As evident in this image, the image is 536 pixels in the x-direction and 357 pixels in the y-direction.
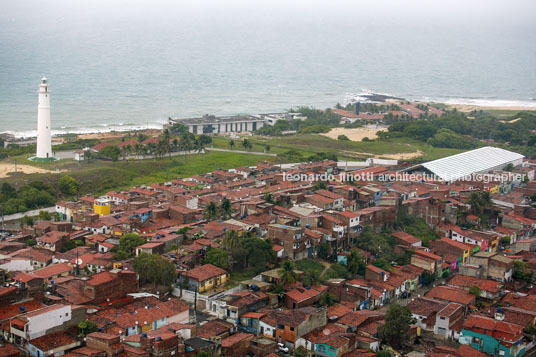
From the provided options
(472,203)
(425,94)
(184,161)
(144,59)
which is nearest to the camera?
(472,203)

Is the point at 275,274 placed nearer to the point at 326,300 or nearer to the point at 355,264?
the point at 326,300

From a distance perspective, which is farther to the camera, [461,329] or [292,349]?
[461,329]

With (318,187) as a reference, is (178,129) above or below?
above

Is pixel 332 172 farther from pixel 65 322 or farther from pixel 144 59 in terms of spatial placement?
pixel 144 59

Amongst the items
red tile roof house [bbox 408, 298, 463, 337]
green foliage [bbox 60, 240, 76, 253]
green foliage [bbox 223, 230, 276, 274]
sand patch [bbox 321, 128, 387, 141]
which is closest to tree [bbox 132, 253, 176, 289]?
green foliage [bbox 223, 230, 276, 274]

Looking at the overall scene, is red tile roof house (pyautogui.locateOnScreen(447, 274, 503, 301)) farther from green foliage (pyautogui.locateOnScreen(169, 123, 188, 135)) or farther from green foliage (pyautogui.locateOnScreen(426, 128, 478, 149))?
green foliage (pyautogui.locateOnScreen(169, 123, 188, 135))

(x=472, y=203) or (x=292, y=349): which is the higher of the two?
(x=472, y=203)

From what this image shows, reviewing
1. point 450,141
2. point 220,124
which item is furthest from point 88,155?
point 450,141

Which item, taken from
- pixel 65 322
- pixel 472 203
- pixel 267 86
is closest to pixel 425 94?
pixel 267 86
